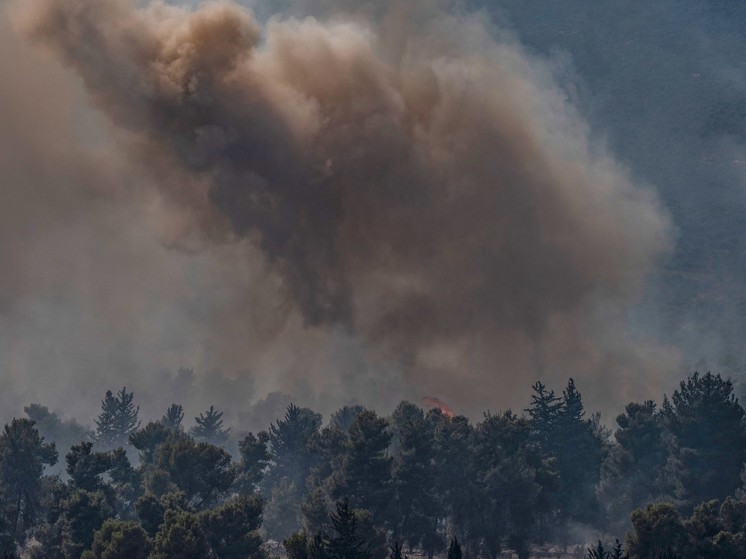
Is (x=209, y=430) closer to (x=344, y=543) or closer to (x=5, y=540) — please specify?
(x=5, y=540)

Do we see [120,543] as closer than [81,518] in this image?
Yes

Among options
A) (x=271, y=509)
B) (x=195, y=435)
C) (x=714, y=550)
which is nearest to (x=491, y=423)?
(x=271, y=509)

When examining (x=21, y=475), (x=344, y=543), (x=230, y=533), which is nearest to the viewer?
(x=344, y=543)

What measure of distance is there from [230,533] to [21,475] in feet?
82.6

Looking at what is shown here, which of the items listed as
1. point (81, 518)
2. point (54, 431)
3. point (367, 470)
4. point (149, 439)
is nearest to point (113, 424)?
point (54, 431)

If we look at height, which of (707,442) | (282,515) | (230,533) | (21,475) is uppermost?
(707,442)

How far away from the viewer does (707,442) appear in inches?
4011

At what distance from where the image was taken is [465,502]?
324 feet

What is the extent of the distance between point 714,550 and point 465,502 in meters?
25.2

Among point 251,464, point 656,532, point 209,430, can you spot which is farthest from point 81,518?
point 209,430

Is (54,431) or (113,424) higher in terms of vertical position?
(54,431)

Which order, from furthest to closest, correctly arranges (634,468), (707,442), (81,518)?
(634,468), (707,442), (81,518)

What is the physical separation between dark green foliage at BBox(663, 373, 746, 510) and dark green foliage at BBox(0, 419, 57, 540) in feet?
179

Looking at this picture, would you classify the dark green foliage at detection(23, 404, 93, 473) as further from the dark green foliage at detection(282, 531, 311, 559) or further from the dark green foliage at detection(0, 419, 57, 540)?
the dark green foliage at detection(282, 531, 311, 559)
